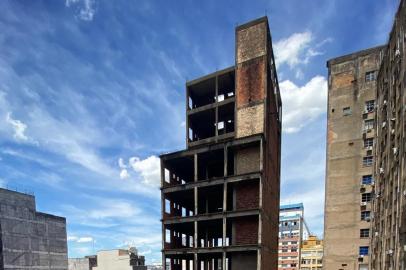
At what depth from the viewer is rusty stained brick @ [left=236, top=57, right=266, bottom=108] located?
100ft

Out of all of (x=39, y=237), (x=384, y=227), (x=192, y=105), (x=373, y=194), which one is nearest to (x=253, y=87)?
(x=192, y=105)

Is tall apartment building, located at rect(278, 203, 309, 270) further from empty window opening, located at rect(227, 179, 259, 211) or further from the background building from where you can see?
empty window opening, located at rect(227, 179, 259, 211)

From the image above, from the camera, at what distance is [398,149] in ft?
86.2

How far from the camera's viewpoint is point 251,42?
3175cm

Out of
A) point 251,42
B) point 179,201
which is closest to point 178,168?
point 179,201

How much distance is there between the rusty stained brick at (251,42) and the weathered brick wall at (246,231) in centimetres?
1705

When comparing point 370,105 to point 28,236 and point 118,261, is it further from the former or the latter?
point 28,236

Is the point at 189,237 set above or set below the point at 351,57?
below

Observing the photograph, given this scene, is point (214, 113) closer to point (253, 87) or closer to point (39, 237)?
point (253, 87)

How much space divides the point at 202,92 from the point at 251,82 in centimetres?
843

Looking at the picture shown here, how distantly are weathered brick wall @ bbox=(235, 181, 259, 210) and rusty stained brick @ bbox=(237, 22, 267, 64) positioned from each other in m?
13.6

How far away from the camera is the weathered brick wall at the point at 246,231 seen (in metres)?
27.5

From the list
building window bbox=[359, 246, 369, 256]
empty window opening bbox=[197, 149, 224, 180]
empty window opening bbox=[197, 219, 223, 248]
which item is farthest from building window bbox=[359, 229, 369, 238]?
empty window opening bbox=[197, 149, 224, 180]

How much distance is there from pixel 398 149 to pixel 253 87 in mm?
14784
